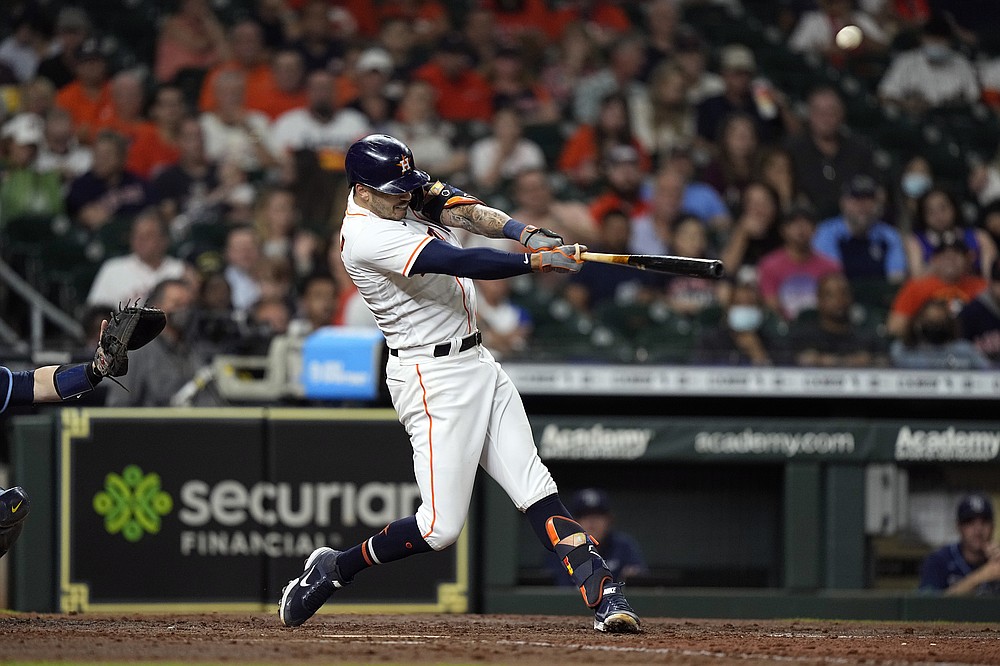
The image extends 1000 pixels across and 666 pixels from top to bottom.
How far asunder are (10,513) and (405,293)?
1501mm

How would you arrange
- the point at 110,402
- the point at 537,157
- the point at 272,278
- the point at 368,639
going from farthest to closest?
the point at 537,157
the point at 272,278
the point at 110,402
the point at 368,639

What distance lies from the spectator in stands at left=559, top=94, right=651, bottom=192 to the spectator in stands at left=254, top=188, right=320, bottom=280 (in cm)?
207

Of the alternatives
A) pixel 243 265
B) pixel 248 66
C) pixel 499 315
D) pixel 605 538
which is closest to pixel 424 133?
pixel 248 66

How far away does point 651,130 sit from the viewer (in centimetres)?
994

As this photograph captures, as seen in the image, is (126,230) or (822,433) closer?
(822,433)

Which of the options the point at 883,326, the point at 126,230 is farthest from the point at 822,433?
the point at 126,230

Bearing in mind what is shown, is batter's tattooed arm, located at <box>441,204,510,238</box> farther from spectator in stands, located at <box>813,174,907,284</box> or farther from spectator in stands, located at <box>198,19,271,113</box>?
spectator in stands, located at <box>198,19,271,113</box>

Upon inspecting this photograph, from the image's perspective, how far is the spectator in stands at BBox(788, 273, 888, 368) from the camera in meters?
7.11

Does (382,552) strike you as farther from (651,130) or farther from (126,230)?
(651,130)

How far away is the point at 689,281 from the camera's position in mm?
8555

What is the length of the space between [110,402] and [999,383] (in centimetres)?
440

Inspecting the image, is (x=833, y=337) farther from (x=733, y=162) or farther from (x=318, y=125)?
(x=318, y=125)

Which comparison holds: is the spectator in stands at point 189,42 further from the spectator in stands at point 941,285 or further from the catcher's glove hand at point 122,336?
the catcher's glove hand at point 122,336

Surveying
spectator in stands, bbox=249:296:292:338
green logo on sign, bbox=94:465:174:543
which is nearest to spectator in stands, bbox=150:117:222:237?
spectator in stands, bbox=249:296:292:338
